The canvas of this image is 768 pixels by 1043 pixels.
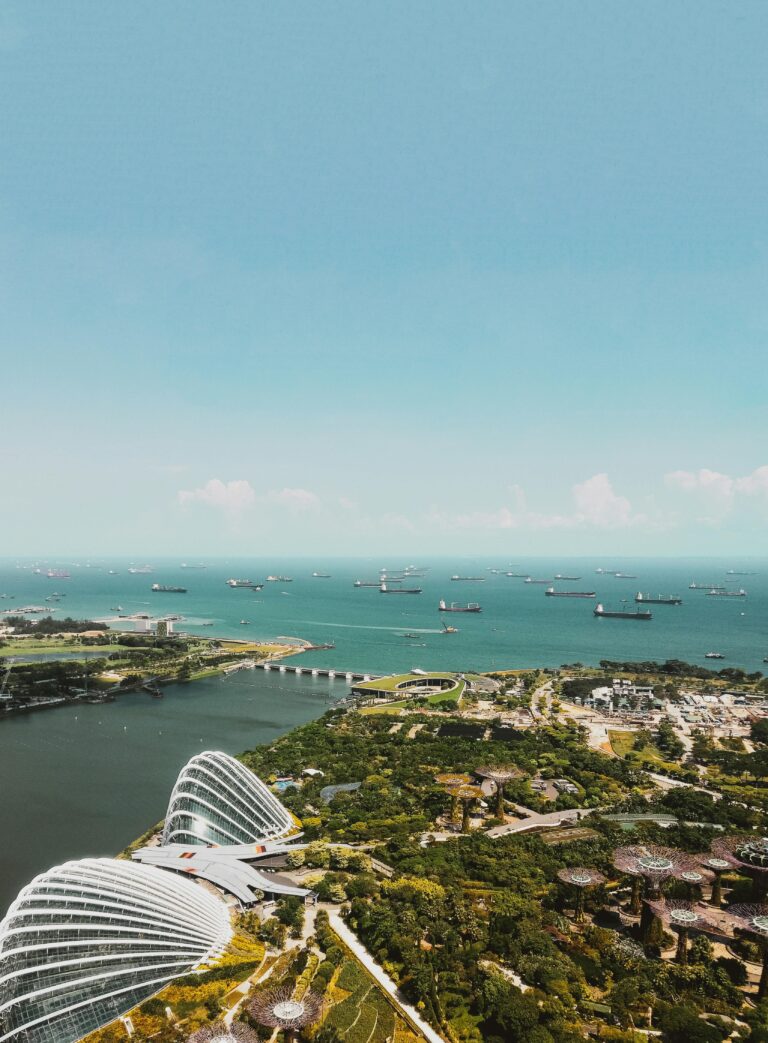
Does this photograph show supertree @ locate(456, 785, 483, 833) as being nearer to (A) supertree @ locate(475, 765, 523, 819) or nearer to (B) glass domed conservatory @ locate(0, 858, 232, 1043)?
(A) supertree @ locate(475, 765, 523, 819)

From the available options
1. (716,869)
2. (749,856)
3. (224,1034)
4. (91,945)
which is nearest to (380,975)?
(224,1034)

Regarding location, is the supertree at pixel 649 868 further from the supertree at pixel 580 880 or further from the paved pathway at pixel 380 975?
the paved pathway at pixel 380 975

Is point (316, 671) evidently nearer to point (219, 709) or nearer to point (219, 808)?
point (219, 709)

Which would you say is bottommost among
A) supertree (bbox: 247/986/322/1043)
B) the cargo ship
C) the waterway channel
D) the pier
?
the cargo ship

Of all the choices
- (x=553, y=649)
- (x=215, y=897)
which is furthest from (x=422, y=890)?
(x=553, y=649)

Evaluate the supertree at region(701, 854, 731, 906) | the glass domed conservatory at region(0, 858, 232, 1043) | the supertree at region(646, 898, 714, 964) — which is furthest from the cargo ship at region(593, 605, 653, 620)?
the glass domed conservatory at region(0, 858, 232, 1043)

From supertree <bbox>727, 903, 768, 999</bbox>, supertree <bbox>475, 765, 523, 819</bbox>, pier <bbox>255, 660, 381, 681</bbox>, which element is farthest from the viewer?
pier <bbox>255, 660, 381, 681</bbox>

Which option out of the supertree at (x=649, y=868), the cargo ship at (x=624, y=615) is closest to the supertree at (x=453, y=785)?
the supertree at (x=649, y=868)

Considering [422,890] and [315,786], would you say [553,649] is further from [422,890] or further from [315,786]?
[422,890]
